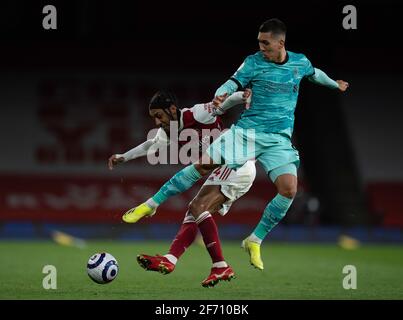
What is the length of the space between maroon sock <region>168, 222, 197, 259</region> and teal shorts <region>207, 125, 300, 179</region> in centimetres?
83

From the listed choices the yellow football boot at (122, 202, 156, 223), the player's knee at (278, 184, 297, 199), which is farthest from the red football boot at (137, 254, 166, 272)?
the player's knee at (278, 184, 297, 199)

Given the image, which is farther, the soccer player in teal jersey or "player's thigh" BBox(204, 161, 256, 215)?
"player's thigh" BBox(204, 161, 256, 215)

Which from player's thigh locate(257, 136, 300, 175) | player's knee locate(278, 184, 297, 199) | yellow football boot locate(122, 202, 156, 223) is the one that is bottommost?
yellow football boot locate(122, 202, 156, 223)

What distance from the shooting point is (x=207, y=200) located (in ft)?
26.5

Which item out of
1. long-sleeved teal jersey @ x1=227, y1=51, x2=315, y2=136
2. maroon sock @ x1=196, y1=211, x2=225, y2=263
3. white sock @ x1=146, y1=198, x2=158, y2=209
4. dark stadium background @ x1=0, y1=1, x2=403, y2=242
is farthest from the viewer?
dark stadium background @ x1=0, y1=1, x2=403, y2=242

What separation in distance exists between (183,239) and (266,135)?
1318mm

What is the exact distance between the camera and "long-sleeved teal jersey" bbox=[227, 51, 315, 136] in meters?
7.56

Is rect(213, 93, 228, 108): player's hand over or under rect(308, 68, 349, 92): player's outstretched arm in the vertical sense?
under

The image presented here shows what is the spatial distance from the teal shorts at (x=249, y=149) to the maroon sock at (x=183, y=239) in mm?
830

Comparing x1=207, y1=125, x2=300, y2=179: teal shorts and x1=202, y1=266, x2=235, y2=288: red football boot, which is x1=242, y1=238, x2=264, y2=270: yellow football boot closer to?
x1=202, y1=266, x2=235, y2=288: red football boot

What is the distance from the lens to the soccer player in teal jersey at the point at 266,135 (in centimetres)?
758

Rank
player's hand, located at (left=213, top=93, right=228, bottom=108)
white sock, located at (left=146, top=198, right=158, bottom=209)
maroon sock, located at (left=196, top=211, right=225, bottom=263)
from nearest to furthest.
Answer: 1. player's hand, located at (left=213, top=93, right=228, bottom=108)
2. white sock, located at (left=146, top=198, right=158, bottom=209)
3. maroon sock, located at (left=196, top=211, right=225, bottom=263)

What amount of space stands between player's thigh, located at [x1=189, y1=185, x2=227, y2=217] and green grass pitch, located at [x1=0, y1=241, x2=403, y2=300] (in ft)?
2.55

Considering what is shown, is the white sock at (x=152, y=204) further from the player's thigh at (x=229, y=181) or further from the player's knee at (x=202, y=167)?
the player's thigh at (x=229, y=181)
